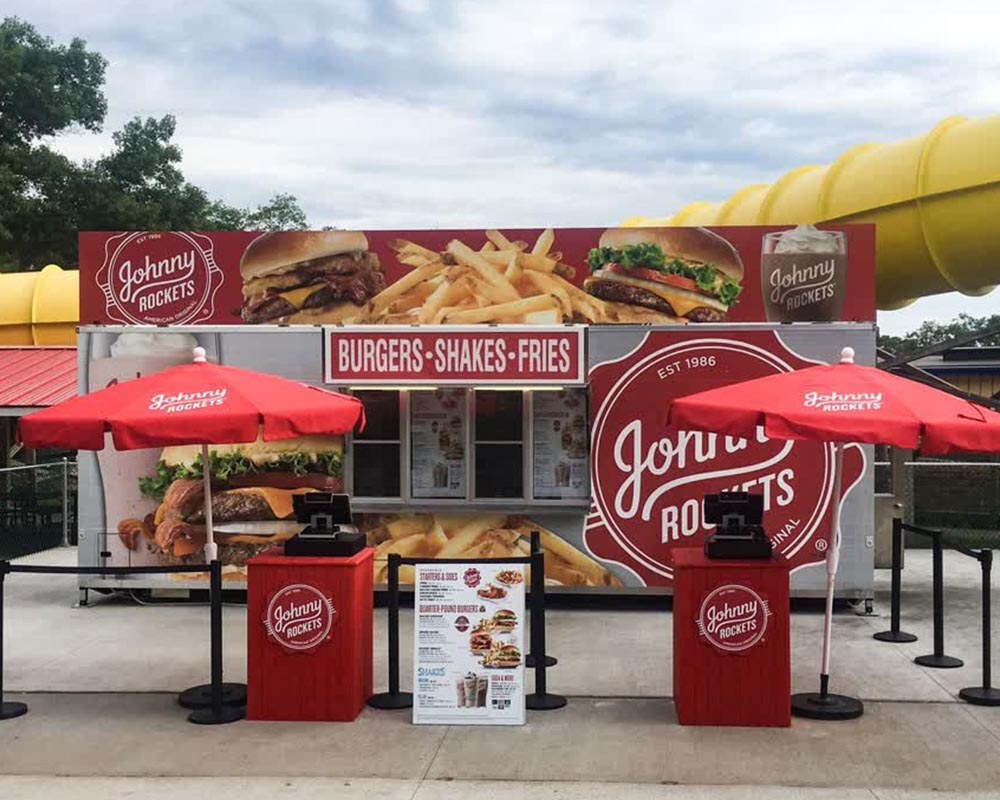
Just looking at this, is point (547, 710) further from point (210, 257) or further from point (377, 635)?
point (210, 257)

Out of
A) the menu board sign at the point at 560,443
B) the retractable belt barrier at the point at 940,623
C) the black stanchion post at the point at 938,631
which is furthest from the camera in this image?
the menu board sign at the point at 560,443

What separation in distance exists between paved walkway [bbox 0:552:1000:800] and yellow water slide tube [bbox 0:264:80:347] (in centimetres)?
1064

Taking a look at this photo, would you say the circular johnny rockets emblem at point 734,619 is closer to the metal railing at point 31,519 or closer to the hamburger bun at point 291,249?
the hamburger bun at point 291,249

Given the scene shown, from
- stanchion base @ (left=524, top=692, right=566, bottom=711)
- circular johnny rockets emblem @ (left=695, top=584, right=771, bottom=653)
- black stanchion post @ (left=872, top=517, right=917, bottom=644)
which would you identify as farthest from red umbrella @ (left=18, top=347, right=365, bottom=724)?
black stanchion post @ (left=872, top=517, right=917, bottom=644)

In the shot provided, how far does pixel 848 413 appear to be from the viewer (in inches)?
259

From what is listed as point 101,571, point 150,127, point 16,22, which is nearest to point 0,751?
Answer: point 101,571

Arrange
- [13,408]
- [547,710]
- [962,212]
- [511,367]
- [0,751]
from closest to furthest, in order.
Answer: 1. [0,751]
2. [547,710]
3. [962,212]
4. [511,367]
5. [13,408]

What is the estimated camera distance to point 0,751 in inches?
266

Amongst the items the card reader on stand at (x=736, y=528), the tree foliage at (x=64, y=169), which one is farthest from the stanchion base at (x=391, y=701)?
the tree foliage at (x=64, y=169)

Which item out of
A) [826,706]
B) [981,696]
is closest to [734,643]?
[826,706]

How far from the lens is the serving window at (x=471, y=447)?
11.1 metres

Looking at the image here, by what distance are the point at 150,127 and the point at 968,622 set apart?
30.3m

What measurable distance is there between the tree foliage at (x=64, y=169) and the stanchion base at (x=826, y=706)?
26143 millimetres

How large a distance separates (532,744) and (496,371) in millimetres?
4719
